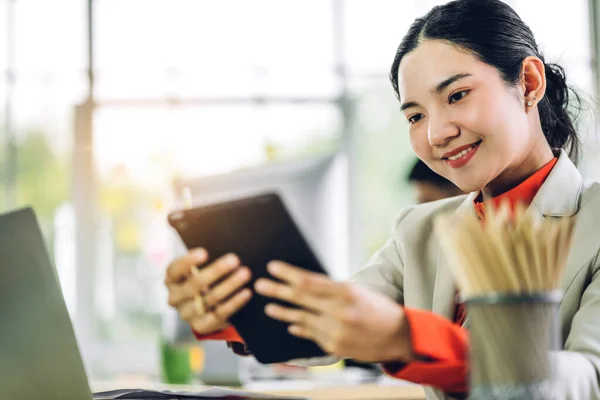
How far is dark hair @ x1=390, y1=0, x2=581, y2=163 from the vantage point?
140 centimetres

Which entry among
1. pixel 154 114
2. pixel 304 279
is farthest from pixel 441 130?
pixel 154 114

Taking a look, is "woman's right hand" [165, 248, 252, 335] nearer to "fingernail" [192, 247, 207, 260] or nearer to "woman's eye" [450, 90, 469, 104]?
"fingernail" [192, 247, 207, 260]

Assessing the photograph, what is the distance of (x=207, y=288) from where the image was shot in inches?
45.5

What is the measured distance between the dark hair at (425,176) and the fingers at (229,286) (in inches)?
75.7

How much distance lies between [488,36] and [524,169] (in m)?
0.26

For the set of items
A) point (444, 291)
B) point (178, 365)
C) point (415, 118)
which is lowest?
point (178, 365)

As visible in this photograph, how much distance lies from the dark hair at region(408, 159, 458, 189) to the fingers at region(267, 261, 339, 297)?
6.70 feet

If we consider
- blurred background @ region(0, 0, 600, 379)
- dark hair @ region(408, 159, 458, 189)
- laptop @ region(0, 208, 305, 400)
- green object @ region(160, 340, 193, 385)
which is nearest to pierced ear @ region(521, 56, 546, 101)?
laptop @ region(0, 208, 305, 400)

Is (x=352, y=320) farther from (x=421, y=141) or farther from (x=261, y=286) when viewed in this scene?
(x=421, y=141)

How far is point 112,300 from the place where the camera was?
539 centimetres

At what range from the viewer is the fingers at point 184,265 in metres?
1.13

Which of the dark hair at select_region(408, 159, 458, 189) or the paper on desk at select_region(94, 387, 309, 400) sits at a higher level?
the dark hair at select_region(408, 159, 458, 189)

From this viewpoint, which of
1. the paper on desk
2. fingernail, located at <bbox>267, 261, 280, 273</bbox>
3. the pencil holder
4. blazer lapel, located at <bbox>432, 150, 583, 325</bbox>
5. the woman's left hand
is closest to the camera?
the pencil holder

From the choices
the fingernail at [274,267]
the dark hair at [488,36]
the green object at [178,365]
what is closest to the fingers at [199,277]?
the fingernail at [274,267]
